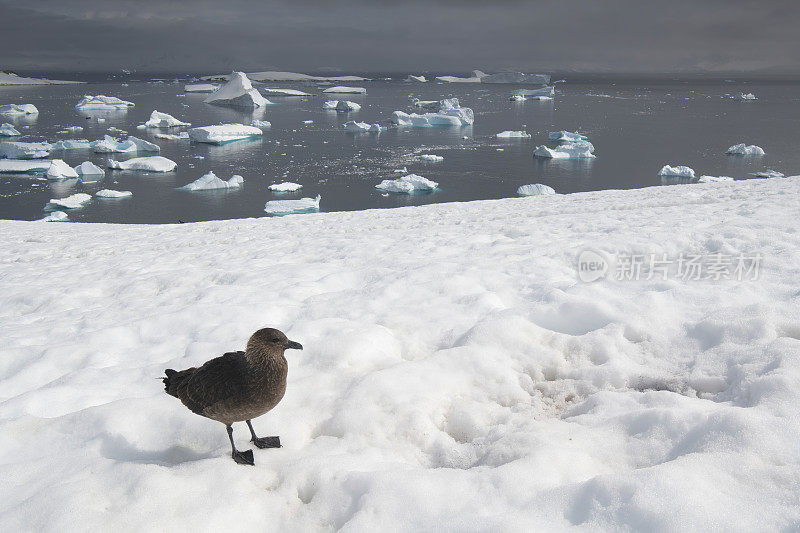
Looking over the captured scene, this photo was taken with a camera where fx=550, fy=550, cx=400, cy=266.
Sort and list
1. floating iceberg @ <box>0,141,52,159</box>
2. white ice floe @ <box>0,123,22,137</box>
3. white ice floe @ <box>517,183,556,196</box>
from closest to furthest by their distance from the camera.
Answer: white ice floe @ <box>517,183,556,196</box> → floating iceberg @ <box>0,141,52,159</box> → white ice floe @ <box>0,123,22,137</box>

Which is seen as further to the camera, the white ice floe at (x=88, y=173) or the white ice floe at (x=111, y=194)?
the white ice floe at (x=88, y=173)

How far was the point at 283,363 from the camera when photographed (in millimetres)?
2863

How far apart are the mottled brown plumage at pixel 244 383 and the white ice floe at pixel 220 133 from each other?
4136 cm

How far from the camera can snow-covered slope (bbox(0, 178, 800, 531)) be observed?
7.78ft

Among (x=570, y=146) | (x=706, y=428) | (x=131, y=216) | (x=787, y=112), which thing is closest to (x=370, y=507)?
(x=706, y=428)

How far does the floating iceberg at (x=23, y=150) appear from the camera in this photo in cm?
3419

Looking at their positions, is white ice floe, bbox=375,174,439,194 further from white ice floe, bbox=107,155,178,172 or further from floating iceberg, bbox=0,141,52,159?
floating iceberg, bbox=0,141,52,159

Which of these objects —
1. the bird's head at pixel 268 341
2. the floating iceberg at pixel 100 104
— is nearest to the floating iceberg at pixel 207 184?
the bird's head at pixel 268 341

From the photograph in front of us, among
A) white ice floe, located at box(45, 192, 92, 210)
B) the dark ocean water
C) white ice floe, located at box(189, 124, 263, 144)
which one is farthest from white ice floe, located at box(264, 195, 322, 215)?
white ice floe, located at box(189, 124, 263, 144)

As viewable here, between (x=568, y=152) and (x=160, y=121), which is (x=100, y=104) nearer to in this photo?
(x=160, y=121)

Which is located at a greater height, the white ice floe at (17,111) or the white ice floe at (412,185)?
the white ice floe at (17,111)

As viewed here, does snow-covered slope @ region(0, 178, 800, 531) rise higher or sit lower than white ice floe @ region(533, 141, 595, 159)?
higher

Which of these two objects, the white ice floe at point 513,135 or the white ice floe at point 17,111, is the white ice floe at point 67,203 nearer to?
the white ice floe at point 513,135

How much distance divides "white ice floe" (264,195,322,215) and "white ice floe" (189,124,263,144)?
21.2 metres
